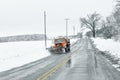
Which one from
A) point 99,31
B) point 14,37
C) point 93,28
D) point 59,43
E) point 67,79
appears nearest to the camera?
point 67,79


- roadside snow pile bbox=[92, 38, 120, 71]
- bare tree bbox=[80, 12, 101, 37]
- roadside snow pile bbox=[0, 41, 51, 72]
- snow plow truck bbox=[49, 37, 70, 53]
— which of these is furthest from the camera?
bare tree bbox=[80, 12, 101, 37]

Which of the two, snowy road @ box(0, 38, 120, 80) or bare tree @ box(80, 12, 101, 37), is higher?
bare tree @ box(80, 12, 101, 37)

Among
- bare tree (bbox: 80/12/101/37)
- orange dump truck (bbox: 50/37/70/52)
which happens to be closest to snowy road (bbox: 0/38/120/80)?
orange dump truck (bbox: 50/37/70/52)

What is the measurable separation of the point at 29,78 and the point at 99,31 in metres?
157

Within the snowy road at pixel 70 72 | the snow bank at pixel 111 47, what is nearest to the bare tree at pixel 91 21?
the snow bank at pixel 111 47

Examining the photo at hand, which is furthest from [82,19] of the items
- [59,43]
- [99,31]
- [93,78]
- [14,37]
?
[93,78]

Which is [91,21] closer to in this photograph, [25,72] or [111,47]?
[111,47]

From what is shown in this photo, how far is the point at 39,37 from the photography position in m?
154

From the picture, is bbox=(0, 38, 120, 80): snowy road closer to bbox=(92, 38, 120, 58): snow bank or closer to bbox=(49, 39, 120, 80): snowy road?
bbox=(49, 39, 120, 80): snowy road

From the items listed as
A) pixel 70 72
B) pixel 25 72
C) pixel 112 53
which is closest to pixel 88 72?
pixel 70 72

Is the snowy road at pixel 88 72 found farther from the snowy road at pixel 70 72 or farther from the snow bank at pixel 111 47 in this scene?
the snow bank at pixel 111 47

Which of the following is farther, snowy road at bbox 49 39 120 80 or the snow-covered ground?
the snow-covered ground

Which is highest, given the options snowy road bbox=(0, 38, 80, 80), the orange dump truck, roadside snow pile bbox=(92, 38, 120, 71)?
the orange dump truck

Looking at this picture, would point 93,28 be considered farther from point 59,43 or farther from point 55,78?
point 55,78
